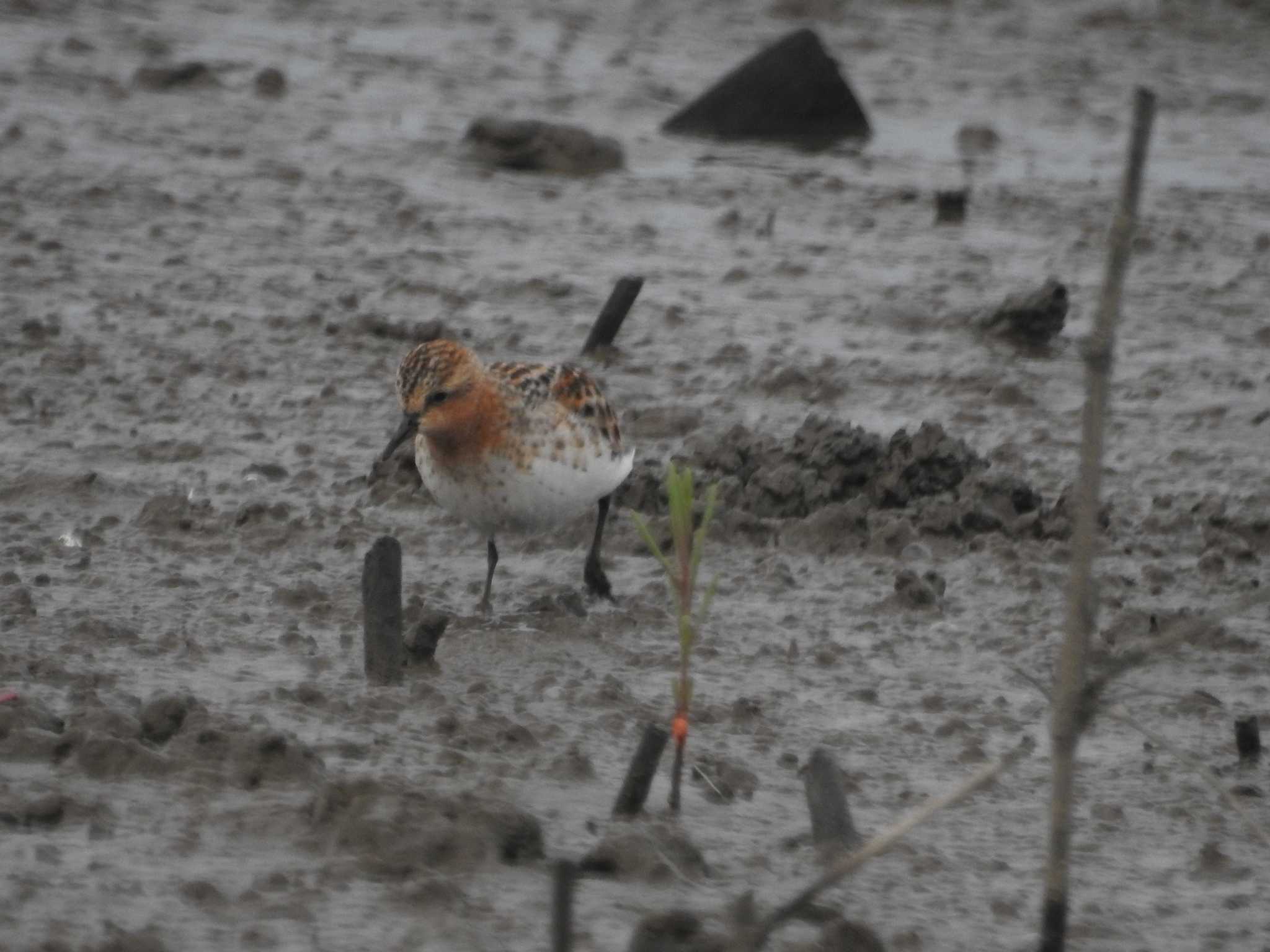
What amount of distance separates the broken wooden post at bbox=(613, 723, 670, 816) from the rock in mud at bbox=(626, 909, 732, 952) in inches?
28.0

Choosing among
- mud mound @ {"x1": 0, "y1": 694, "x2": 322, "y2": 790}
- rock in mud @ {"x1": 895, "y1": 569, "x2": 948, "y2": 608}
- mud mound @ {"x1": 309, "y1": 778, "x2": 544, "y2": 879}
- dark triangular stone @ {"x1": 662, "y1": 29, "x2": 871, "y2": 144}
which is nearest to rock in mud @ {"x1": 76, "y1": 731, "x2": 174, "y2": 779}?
mud mound @ {"x1": 0, "y1": 694, "x2": 322, "y2": 790}

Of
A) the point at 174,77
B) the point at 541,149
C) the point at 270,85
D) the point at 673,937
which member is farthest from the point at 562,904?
the point at 174,77

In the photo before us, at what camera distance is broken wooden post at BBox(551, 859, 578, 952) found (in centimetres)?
394

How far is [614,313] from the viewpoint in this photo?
34.2 ft

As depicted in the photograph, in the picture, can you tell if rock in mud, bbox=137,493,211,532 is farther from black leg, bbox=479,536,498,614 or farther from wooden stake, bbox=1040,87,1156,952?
wooden stake, bbox=1040,87,1156,952

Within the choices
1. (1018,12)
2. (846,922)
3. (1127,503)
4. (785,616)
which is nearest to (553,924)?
(846,922)

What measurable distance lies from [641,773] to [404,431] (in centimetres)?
232

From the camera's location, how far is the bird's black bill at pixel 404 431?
7369 millimetres

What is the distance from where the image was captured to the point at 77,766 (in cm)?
563

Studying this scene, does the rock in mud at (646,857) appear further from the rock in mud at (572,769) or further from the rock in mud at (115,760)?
the rock in mud at (115,760)

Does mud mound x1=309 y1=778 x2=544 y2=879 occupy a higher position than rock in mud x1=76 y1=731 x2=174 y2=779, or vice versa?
mud mound x1=309 y1=778 x2=544 y2=879

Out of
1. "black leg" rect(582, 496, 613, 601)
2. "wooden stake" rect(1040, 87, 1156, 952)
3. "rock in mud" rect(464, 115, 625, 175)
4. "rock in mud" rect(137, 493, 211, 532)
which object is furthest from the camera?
"rock in mud" rect(464, 115, 625, 175)

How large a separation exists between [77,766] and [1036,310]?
6.60 metres

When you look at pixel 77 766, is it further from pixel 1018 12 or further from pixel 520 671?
pixel 1018 12
